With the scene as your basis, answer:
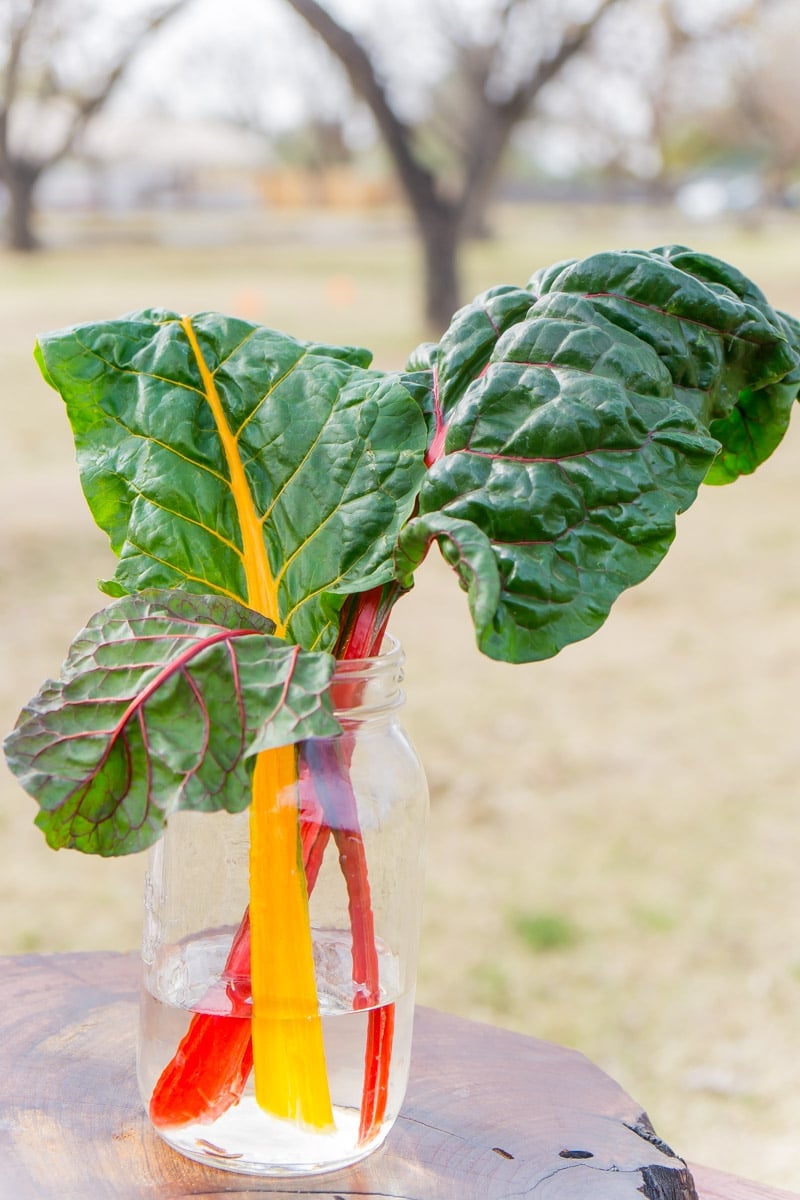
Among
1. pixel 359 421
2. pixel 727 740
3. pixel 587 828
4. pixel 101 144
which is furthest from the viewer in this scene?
pixel 101 144

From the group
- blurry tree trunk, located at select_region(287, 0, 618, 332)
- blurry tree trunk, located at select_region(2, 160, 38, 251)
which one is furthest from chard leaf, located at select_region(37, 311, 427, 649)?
blurry tree trunk, located at select_region(2, 160, 38, 251)

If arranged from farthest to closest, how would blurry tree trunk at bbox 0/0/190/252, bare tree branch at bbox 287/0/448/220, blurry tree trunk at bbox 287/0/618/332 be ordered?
blurry tree trunk at bbox 0/0/190/252, blurry tree trunk at bbox 287/0/618/332, bare tree branch at bbox 287/0/448/220

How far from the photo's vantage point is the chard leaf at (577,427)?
854 millimetres

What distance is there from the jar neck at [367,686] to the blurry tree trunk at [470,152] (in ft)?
21.5

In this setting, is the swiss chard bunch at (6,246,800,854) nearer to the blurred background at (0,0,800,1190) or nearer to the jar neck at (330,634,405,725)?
the jar neck at (330,634,405,725)

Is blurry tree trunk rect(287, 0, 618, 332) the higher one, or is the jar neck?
blurry tree trunk rect(287, 0, 618, 332)

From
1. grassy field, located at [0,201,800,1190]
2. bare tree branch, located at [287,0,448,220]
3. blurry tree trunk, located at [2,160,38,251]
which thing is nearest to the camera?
grassy field, located at [0,201,800,1190]

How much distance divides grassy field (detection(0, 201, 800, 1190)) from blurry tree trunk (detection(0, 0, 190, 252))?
3.59 m

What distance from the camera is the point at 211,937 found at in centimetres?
103

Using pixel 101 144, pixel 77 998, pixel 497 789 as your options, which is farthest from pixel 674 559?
pixel 101 144

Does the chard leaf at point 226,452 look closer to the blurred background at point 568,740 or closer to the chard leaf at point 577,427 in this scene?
the chard leaf at point 577,427

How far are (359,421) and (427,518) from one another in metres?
0.14

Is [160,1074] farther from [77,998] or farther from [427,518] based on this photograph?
[427,518]

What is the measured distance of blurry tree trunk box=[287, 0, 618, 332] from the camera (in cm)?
756
